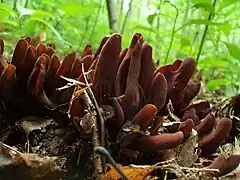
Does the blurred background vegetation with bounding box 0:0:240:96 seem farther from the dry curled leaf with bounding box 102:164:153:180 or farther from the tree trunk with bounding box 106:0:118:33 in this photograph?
the dry curled leaf with bounding box 102:164:153:180

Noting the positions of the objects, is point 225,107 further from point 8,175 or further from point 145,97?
point 8,175

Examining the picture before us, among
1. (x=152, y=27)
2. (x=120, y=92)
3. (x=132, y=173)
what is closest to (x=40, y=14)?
(x=152, y=27)

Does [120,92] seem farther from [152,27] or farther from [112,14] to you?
[112,14]

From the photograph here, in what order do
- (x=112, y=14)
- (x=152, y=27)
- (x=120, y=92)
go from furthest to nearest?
(x=112, y=14)
(x=152, y=27)
(x=120, y=92)

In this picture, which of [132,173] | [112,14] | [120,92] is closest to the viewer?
[132,173]

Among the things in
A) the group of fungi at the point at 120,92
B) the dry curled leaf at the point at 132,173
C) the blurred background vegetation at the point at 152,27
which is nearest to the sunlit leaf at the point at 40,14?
the blurred background vegetation at the point at 152,27

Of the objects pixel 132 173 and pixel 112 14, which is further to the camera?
pixel 112 14

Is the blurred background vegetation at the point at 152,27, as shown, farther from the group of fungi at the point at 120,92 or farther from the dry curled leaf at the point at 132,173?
the dry curled leaf at the point at 132,173

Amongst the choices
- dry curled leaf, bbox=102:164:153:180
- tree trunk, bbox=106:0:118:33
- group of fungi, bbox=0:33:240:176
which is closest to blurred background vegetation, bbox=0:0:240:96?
tree trunk, bbox=106:0:118:33
